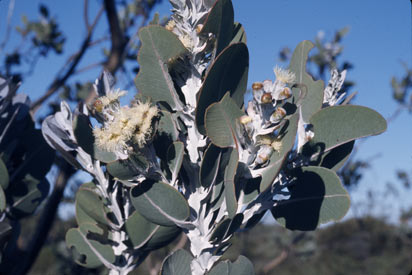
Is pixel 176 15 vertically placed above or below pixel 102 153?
above

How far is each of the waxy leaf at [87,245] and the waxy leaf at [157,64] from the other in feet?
2.03

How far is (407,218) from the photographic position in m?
6.32

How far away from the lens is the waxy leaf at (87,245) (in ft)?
4.89

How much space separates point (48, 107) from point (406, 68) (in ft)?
10.9

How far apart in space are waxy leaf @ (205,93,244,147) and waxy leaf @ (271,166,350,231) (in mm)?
272

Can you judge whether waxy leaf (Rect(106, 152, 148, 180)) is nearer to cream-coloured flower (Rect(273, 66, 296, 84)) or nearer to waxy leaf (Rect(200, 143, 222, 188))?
waxy leaf (Rect(200, 143, 222, 188))

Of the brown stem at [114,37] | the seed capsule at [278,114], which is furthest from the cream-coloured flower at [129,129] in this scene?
the brown stem at [114,37]

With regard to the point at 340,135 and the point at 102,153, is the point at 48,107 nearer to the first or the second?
the point at 102,153

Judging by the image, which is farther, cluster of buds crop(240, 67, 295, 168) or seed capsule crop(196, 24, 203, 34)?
seed capsule crop(196, 24, 203, 34)

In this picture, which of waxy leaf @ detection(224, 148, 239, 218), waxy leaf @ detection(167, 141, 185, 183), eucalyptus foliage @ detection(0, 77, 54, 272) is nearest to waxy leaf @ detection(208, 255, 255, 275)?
waxy leaf @ detection(224, 148, 239, 218)

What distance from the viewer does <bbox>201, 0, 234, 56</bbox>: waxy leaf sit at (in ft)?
3.82

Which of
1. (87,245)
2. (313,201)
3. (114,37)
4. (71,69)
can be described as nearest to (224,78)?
(313,201)

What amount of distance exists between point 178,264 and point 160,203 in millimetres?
191

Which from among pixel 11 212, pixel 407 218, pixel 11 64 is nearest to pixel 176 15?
pixel 11 212
